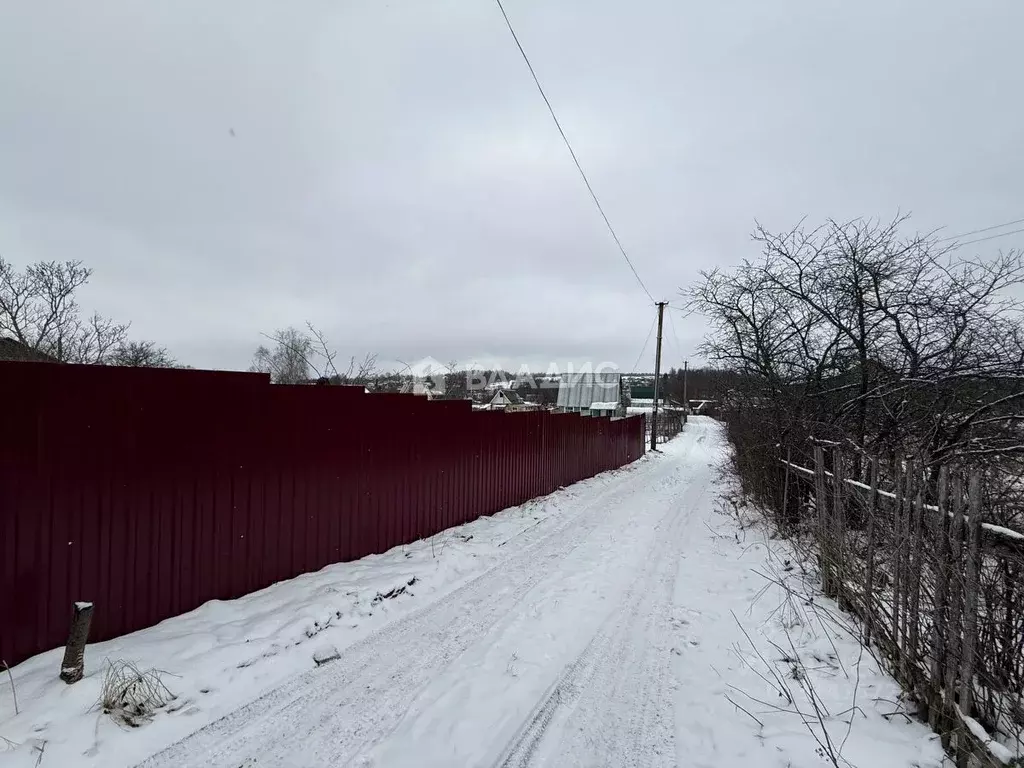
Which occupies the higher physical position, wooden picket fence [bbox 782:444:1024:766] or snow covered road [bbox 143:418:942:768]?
wooden picket fence [bbox 782:444:1024:766]

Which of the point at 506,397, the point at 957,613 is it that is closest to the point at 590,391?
the point at 506,397

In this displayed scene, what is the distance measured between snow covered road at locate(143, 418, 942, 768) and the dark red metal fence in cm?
133

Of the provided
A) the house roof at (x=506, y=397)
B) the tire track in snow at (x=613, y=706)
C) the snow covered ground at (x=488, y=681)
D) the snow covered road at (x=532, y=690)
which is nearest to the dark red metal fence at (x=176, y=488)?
the snow covered ground at (x=488, y=681)

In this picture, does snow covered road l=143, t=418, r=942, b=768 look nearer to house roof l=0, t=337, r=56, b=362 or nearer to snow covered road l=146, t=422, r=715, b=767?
snow covered road l=146, t=422, r=715, b=767

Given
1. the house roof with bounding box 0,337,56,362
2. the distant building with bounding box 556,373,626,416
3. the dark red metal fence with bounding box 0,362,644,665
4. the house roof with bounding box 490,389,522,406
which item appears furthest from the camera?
the distant building with bounding box 556,373,626,416

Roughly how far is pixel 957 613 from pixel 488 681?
2.58 meters

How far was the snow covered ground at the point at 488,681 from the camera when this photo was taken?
2.41 meters

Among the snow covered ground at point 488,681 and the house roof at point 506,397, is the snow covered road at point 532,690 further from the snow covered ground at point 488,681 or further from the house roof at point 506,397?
the house roof at point 506,397

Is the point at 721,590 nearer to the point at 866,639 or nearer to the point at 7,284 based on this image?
the point at 866,639

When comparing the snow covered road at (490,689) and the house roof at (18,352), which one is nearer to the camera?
the snow covered road at (490,689)

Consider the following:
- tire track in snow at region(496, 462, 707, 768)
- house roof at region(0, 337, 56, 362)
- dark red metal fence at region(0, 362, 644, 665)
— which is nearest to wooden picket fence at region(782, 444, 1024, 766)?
tire track in snow at region(496, 462, 707, 768)

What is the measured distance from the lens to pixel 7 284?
13398mm

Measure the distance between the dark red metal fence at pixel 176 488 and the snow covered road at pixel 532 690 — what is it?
1.33 metres

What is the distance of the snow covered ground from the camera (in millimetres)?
2406
